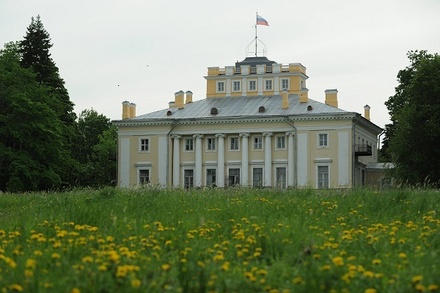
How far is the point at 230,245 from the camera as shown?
32.6 ft

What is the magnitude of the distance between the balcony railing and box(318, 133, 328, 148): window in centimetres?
263

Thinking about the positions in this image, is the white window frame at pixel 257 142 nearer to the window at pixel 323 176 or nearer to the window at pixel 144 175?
the window at pixel 323 176

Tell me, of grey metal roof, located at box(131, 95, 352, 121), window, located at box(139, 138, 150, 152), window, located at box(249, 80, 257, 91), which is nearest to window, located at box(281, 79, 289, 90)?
grey metal roof, located at box(131, 95, 352, 121)

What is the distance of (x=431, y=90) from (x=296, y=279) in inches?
1785

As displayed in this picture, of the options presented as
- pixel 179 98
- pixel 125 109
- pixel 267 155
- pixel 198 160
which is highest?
pixel 179 98

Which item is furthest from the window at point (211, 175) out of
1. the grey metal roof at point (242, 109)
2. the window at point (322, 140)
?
the window at point (322, 140)

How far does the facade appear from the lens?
69.6m

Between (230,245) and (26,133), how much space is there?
155ft

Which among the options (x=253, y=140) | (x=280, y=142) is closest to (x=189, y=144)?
(x=253, y=140)

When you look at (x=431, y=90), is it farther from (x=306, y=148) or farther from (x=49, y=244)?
(x=49, y=244)

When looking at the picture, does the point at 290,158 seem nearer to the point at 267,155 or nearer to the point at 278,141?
the point at 278,141

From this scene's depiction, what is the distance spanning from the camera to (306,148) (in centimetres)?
7038

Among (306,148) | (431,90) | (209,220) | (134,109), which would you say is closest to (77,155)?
(134,109)

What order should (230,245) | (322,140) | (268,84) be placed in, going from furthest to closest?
(268,84) → (322,140) → (230,245)
